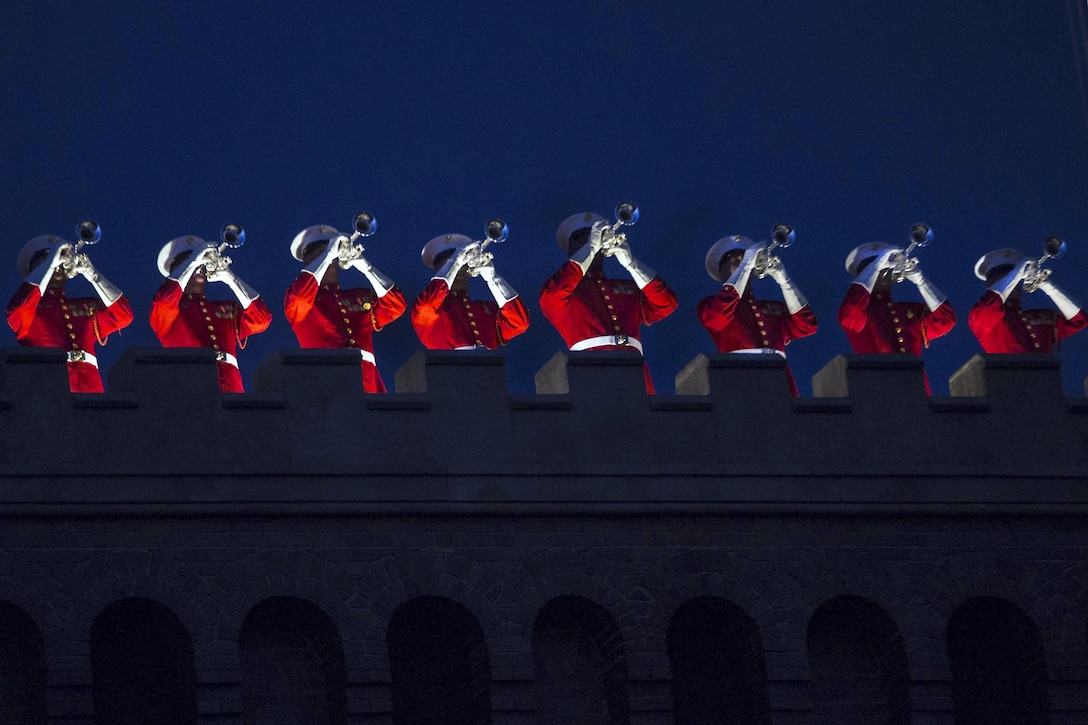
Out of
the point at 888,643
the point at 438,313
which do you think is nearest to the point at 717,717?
the point at 888,643

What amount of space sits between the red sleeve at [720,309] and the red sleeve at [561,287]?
1116 millimetres

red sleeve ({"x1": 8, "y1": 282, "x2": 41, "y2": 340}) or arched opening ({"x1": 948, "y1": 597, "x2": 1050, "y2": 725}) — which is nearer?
arched opening ({"x1": 948, "y1": 597, "x2": 1050, "y2": 725})

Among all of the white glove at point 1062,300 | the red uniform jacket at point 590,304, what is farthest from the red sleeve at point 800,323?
the white glove at point 1062,300

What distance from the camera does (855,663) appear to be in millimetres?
19906

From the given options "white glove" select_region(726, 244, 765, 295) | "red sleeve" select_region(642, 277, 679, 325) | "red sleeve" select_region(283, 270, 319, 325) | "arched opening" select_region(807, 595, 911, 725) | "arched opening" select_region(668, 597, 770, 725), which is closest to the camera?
"arched opening" select_region(668, 597, 770, 725)

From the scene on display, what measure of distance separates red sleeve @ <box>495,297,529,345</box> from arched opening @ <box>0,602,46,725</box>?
5.13 meters

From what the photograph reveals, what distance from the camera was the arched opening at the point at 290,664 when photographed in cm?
1858

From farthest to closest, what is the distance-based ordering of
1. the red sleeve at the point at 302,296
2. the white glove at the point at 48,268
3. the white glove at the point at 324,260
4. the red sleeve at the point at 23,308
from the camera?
the white glove at the point at 324,260 < the red sleeve at the point at 302,296 < the white glove at the point at 48,268 < the red sleeve at the point at 23,308

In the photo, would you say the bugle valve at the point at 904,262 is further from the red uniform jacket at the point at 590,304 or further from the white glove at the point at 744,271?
the red uniform jacket at the point at 590,304

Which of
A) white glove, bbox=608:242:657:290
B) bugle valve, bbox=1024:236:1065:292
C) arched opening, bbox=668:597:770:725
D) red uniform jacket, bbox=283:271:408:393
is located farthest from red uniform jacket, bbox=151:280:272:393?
bugle valve, bbox=1024:236:1065:292

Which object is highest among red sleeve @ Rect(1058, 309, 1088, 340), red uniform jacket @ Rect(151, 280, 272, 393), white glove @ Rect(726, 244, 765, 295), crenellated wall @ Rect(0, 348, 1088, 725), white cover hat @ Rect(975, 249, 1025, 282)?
white cover hat @ Rect(975, 249, 1025, 282)

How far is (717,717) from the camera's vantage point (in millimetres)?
19703

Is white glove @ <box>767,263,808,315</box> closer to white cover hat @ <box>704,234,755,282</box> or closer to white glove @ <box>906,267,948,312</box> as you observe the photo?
white cover hat @ <box>704,234,755,282</box>

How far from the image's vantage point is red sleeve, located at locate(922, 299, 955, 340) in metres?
22.6
